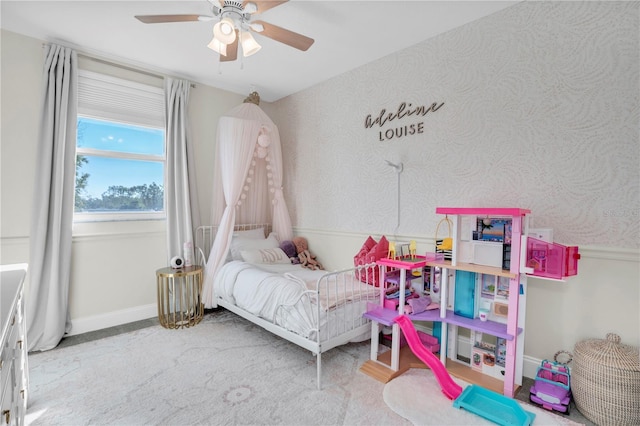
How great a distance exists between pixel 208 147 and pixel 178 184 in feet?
2.18

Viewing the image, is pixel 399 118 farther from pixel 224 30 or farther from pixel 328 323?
pixel 328 323

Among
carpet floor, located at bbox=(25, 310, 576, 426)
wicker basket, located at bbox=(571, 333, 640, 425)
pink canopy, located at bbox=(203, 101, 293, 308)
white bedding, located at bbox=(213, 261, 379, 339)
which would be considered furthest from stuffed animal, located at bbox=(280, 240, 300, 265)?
wicker basket, located at bbox=(571, 333, 640, 425)

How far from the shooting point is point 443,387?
217cm

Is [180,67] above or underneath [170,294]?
above

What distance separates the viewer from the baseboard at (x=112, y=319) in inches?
125

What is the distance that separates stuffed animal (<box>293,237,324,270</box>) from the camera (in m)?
3.80

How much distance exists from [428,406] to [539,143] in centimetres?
199

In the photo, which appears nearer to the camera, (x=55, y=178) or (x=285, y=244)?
(x=55, y=178)

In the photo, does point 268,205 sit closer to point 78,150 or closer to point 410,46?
point 78,150

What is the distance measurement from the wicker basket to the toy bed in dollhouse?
142cm

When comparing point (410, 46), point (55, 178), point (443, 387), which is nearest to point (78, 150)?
point (55, 178)

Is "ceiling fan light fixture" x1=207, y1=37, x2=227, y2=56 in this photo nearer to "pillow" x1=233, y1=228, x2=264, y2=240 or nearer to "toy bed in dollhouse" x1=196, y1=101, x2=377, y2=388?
"toy bed in dollhouse" x1=196, y1=101, x2=377, y2=388

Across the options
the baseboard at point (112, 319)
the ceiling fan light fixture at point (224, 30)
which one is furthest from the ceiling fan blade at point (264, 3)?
the baseboard at point (112, 319)

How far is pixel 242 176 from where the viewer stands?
372 cm
